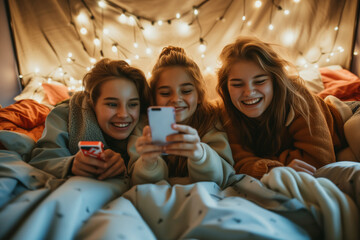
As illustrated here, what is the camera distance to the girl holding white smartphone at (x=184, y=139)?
0.60 m

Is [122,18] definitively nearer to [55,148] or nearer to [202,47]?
[202,47]

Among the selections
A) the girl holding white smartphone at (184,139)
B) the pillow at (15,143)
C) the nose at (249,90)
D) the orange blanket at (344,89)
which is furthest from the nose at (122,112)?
the orange blanket at (344,89)

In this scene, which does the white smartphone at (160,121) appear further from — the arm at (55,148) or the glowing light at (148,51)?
the glowing light at (148,51)

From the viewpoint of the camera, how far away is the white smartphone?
0.54 m

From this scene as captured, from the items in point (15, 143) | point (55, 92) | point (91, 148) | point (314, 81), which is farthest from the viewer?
point (55, 92)

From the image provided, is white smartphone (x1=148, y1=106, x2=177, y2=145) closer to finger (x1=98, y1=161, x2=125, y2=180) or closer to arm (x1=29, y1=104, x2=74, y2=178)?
finger (x1=98, y1=161, x2=125, y2=180)

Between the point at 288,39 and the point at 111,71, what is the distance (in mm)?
1647

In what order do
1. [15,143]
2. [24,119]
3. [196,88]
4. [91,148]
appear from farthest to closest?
1. [24,119]
2. [196,88]
3. [15,143]
4. [91,148]

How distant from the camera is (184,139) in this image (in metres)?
0.58

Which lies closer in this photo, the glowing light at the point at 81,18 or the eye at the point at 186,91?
the eye at the point at 186,91

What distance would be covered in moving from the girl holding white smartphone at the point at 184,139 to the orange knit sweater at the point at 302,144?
3.0 inches

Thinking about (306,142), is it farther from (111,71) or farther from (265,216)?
(111,71)

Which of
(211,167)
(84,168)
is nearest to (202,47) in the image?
(211,167)

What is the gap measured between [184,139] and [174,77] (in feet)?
1.31
